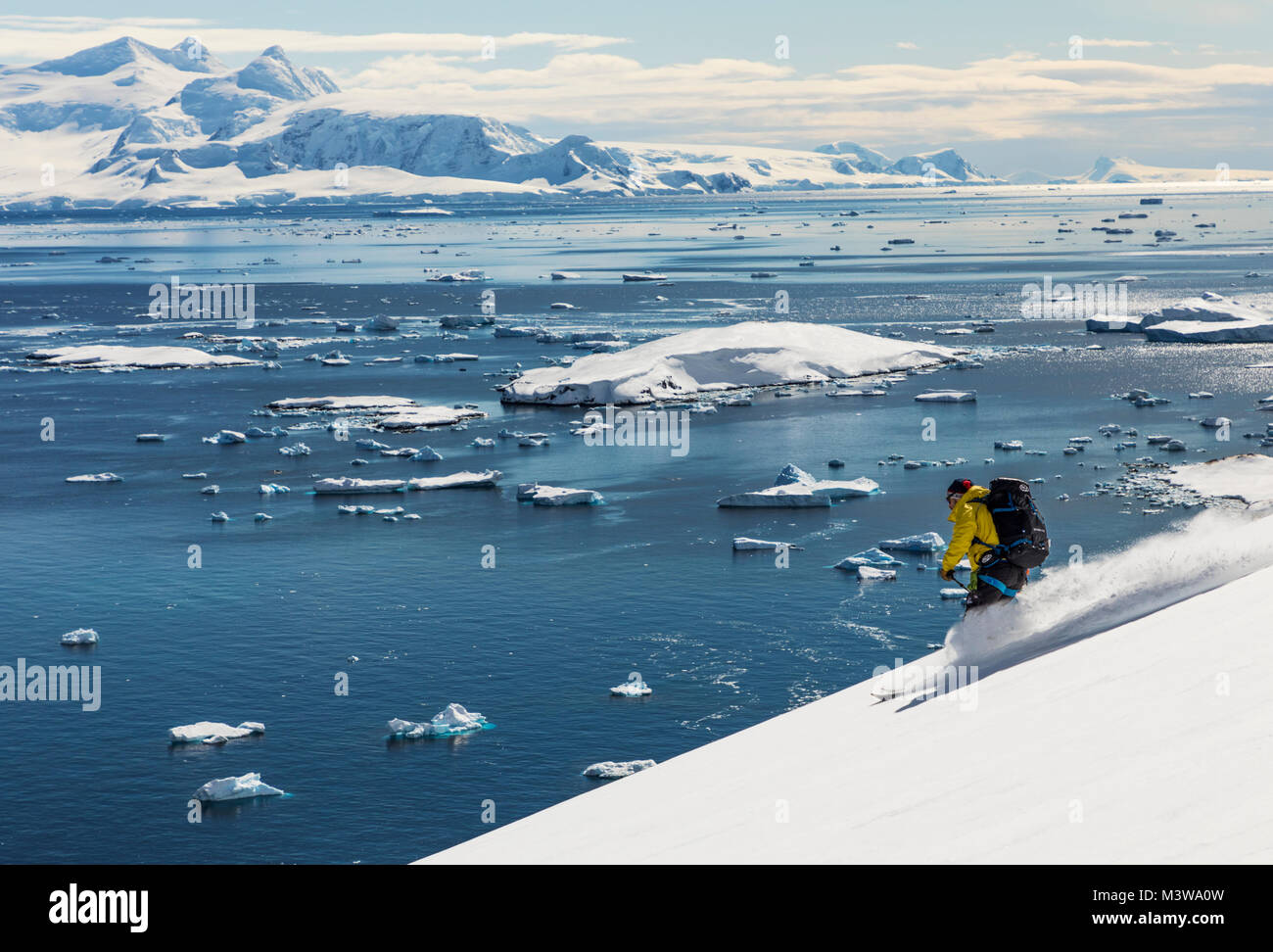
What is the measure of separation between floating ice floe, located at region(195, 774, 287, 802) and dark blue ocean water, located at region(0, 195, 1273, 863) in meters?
0.19

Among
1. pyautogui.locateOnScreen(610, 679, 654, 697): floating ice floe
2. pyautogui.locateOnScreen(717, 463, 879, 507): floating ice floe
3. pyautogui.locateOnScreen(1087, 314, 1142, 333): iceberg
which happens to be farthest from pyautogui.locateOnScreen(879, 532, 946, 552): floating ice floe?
pyautogui.locateOnScreen(1087, 314, 1142, 333): iceberg

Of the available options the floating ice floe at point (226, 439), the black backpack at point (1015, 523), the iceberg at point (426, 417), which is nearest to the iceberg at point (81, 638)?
the black backpack at point (1015, 523)

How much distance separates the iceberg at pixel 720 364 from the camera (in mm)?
46969

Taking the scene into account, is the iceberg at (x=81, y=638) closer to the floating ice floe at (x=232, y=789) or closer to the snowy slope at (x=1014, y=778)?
the floating ice floe at (x=232, y=789)

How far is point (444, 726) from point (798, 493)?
14822 millimetres

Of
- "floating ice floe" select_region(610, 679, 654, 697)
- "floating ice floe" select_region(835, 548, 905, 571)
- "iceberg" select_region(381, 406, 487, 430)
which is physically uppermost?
"iceberg" select_region(381, 406, 487, 430)

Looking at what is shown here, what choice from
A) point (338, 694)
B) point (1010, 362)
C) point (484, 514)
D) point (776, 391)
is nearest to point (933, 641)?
point (338, 694)

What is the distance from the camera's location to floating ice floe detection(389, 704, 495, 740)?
61.4ft

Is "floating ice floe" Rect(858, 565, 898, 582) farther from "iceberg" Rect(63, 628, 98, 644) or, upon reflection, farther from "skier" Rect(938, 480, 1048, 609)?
"iceberg" Rect(63, 628, 98, 644)

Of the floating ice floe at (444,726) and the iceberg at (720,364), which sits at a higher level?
the iceberg at (720,364)

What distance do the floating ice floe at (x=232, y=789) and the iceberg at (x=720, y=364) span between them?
30.3m

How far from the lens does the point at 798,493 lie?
3184 centimetres
